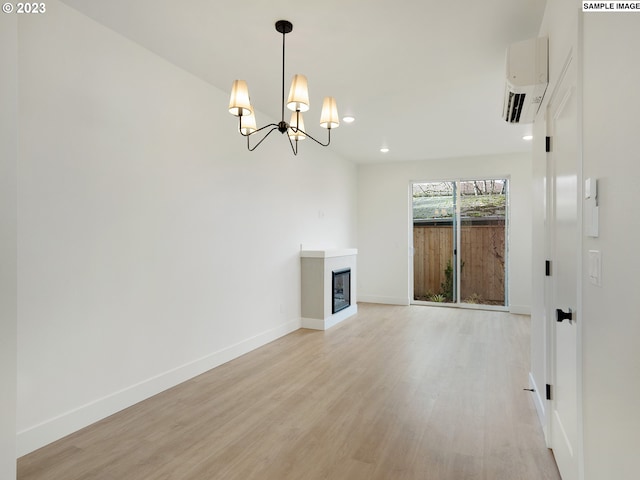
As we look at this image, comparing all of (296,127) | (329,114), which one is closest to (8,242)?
(296,127)

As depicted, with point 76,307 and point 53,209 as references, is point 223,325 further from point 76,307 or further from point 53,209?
point 53,209

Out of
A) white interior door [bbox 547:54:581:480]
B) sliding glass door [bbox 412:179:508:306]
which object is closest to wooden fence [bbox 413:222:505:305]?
sliding glass door [bbox 412:179:508:306]

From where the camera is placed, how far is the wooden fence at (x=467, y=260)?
22.1ft

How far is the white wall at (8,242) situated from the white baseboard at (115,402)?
78cm

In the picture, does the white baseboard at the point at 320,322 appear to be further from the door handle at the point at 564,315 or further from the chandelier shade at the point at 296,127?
the door handle at the point at 564,315

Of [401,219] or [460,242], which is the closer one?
[460,242]

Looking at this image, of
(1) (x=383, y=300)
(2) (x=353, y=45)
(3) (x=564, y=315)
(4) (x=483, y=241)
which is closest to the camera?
(3) (x=564, y=315)

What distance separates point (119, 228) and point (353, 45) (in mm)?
2244

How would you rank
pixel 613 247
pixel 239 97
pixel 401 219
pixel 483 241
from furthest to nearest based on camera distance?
1. pixel 401 219
2. pixel 483 241
3. pixel 239 97
4. pixel 613 247

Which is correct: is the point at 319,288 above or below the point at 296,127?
below

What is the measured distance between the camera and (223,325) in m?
3.86

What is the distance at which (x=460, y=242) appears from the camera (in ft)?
22.7

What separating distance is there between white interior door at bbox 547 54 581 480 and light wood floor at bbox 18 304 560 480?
0.31 metres

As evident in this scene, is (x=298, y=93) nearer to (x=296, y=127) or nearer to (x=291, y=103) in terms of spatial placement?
(x=291, y=103)
